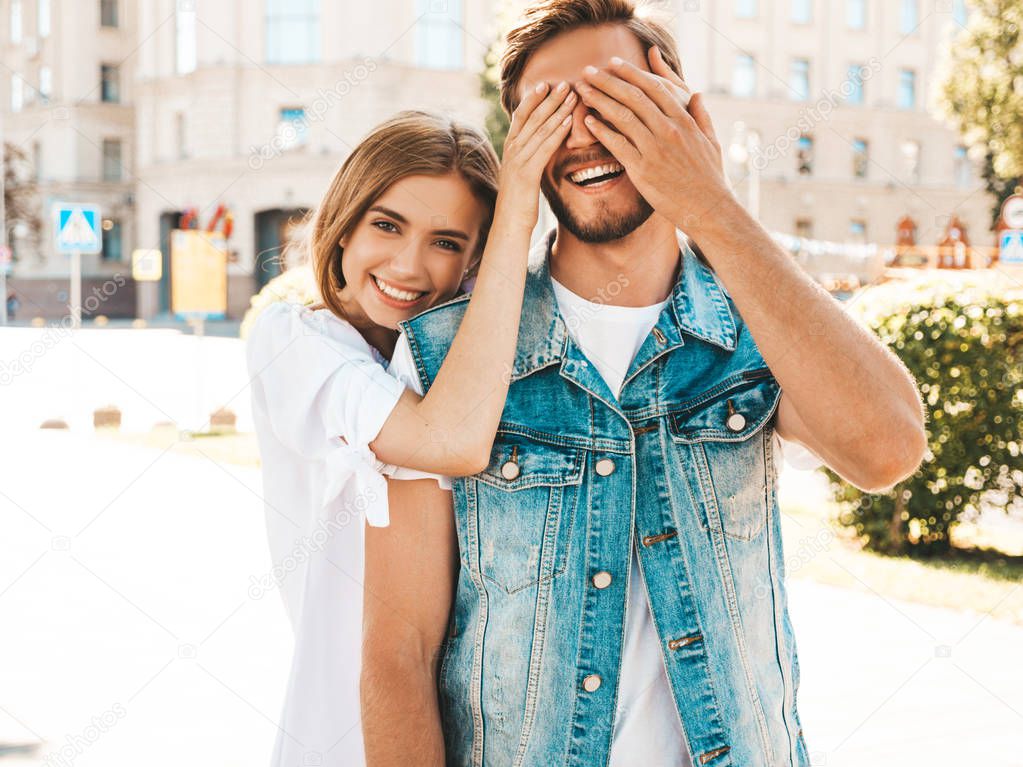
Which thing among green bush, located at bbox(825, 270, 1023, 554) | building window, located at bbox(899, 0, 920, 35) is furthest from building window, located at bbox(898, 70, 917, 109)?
green bush, located at bbox(825, 270, 1023, 554)

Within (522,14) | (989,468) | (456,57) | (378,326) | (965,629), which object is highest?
(456,57)

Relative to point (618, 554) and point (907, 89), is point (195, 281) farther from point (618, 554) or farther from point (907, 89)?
point (907, 89)

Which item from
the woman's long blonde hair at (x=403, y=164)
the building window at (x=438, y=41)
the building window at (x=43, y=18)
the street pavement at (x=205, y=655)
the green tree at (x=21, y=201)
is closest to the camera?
the woman's long blonde hair at (x=403, y=164)

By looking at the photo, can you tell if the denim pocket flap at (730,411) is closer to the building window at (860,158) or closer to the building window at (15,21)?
the building window at (860,158)

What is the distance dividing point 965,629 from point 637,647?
15.2 feet

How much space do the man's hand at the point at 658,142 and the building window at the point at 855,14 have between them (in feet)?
146

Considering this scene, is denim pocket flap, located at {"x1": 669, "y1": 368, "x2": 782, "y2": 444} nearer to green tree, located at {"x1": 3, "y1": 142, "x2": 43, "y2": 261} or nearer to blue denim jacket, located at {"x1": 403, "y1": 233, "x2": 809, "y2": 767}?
blue denim jacket, located at {"x1": 403, "y1": 233, "x2": 809, "y2": 767}

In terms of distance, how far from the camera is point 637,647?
184 cm

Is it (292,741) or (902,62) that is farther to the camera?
(902,62)

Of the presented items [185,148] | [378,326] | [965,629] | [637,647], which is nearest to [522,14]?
[378,326]

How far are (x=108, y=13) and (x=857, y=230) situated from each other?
109ft

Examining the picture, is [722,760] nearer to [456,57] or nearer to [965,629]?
[965,629]

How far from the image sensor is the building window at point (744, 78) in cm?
4097

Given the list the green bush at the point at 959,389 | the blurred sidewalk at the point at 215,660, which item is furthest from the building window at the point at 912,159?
the blurred sidewalk at the point at 215,660
